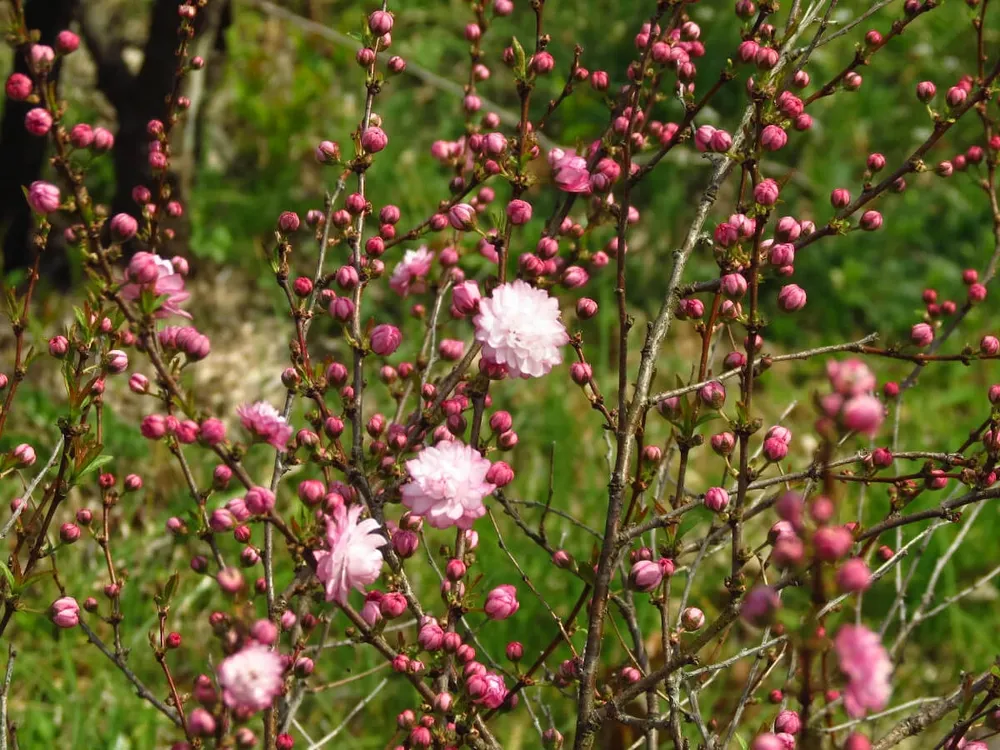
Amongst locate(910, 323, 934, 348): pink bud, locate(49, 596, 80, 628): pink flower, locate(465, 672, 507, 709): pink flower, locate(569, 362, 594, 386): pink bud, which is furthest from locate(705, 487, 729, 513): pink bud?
locate(49, 596, 80, 628): pink flower

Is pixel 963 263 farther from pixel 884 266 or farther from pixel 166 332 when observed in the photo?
pixel 166 332

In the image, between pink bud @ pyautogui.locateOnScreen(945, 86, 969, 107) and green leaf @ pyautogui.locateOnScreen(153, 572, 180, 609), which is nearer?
green leaf @ pyautogui.locateOnScreen(153, 572, 180, 609)

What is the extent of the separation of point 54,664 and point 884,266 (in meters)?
2.83

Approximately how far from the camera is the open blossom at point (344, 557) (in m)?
1.07

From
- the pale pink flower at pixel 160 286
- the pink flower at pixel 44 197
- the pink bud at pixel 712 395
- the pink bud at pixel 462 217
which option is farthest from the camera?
the pink bud at pixel 462 217

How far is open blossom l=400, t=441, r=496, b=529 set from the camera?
3.78 ft

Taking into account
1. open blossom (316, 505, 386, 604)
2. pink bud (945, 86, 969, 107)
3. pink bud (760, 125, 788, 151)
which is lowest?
open blossom (316, 505, 386, 604)

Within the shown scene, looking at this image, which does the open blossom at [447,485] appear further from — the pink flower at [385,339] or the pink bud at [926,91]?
the pink bud at [926,91]

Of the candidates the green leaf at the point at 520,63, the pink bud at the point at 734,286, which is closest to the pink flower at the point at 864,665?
the pink bud at the point at 734,286

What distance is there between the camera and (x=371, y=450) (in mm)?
1272

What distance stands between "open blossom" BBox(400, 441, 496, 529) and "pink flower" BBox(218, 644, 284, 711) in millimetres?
310

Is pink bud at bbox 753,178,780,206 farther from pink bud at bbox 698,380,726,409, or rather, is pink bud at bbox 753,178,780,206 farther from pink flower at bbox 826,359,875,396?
pink flower at bbox 826,359,875,396

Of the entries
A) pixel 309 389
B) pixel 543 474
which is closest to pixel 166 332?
pixel 309 389

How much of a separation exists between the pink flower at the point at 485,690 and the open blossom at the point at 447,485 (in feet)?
0.61
